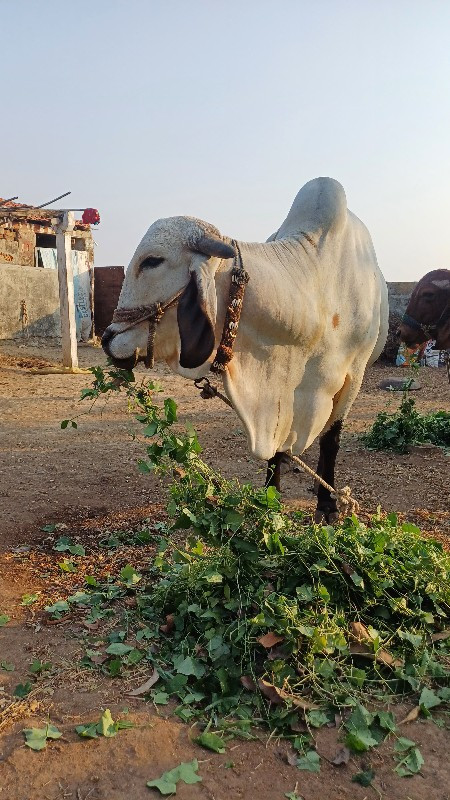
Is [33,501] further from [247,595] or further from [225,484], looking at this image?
[247,595]

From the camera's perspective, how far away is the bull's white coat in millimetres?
2730

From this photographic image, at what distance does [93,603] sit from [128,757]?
3.40ft

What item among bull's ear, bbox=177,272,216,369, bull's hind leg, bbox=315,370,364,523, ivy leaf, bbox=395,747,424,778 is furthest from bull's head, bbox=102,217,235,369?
ivy leaf, bbox=395,747,424,778

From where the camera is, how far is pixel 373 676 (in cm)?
242

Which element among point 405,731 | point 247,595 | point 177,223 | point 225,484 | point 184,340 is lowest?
point 405,731

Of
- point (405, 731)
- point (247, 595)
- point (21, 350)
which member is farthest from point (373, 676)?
point (21, 350)

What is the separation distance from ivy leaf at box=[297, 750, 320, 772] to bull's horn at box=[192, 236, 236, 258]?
1826mm

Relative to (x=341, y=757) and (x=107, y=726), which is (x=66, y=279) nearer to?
(x=107, y=726)

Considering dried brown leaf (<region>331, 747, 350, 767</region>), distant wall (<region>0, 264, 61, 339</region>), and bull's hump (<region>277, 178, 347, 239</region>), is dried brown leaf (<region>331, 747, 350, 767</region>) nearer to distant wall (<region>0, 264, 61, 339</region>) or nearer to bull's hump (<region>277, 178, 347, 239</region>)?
bull's hump (<region>277, 178, 347, 239</region>)

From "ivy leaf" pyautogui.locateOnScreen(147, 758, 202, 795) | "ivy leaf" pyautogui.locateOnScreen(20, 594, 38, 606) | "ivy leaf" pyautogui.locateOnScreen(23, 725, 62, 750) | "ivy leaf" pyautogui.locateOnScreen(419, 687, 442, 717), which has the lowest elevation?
"ivy leaf" pyautogui.locateOnScreen(419, 687, 442, 717)

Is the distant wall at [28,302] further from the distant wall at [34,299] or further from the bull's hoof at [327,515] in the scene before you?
the bull's hoof at [327,515]

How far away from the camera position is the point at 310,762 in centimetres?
201

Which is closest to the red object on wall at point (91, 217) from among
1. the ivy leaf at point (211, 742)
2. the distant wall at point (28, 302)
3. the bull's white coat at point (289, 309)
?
the distant wall at point (28, 302)

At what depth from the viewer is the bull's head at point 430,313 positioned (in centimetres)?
496
